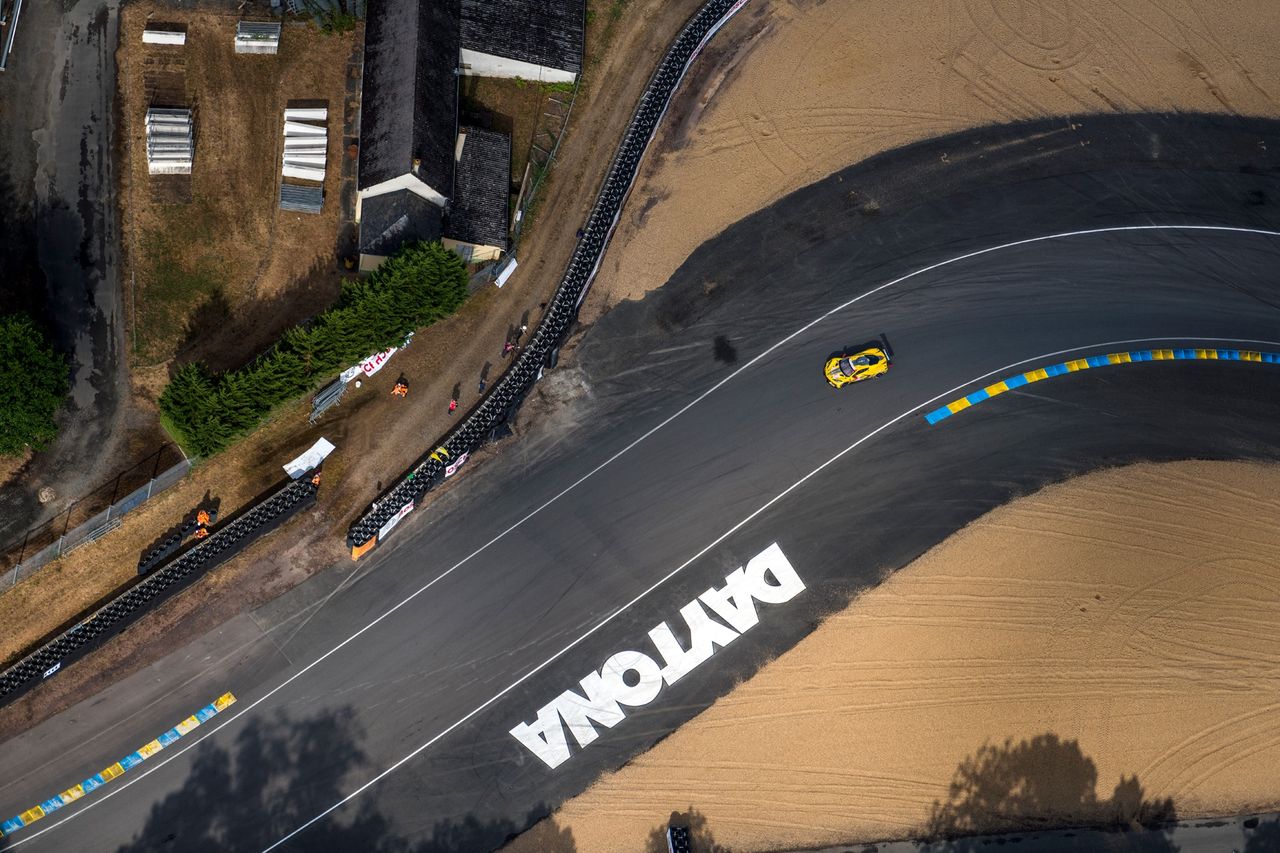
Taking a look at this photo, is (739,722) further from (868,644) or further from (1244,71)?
(1244,71)

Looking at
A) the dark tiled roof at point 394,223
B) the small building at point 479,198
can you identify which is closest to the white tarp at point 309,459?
the dark tiled roof at point 394,223

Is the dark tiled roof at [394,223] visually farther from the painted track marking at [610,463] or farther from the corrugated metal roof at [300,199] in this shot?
the painted track marking at [610,463]

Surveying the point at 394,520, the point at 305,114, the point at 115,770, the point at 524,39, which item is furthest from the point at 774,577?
the point at 305,114

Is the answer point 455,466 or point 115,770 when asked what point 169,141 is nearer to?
Answer: point 455,466

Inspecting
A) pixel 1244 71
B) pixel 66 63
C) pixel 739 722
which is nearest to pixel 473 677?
pixel 739 722

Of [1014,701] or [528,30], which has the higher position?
[528,30]

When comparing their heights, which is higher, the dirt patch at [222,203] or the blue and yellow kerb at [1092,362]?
the dirt patch at [222,203]

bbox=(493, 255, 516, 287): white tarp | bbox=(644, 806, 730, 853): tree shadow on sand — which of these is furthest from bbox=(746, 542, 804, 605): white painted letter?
bbox=(493, 255, 516, 287): white tarp
